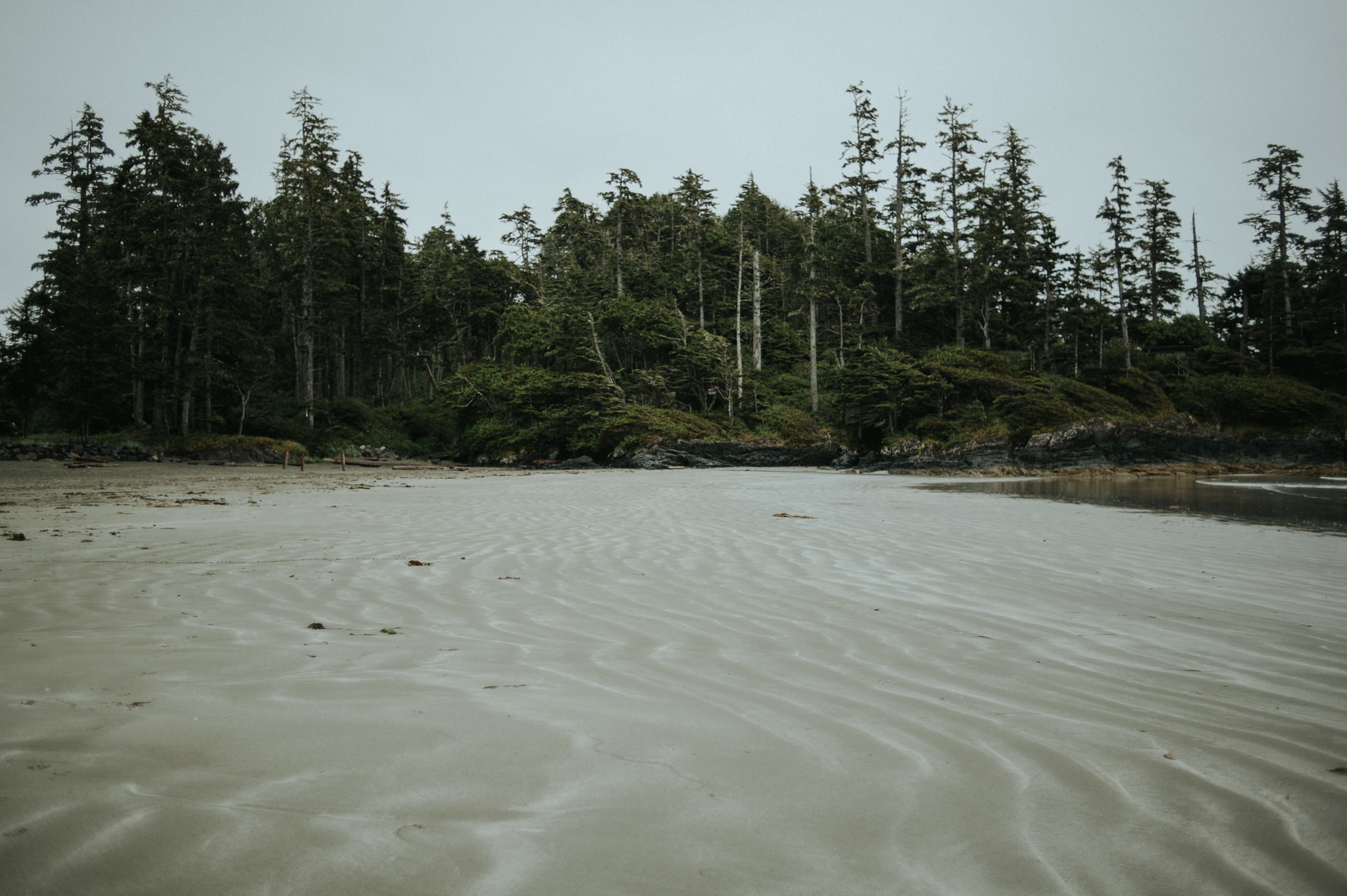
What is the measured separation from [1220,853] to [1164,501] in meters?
11.5

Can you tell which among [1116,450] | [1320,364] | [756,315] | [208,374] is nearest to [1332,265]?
[1320,364]

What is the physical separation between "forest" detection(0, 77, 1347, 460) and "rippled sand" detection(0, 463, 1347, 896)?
831 inches

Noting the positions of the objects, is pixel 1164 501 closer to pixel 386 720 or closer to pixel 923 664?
pixel 923 664

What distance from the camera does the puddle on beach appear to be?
8297 millimetres

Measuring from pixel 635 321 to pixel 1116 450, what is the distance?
21595mm

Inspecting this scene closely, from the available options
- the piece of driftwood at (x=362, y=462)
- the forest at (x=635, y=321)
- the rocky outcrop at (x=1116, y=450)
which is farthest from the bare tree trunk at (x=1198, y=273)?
the piece of driftwood at (x=362, y=462)

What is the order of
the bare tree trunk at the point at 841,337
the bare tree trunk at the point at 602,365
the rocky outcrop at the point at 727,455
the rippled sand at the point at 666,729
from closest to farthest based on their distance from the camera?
the rippled sand at the point at 666,729
the rocky outcrop at the point at 727,455
the bare tree trunk at the point at 602,365
the bare tree trunk at the point at 841,337

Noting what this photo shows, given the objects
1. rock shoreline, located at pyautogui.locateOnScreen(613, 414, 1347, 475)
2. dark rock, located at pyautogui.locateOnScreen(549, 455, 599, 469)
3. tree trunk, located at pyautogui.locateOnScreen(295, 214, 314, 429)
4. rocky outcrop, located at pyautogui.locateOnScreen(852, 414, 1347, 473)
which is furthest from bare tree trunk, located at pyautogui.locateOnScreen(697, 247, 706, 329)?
tree trunk, located at pyautogui.locateOnScreen(295, 214, 314, 429)

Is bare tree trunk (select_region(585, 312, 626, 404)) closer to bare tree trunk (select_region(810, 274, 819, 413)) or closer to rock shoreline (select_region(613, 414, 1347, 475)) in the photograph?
rock shoreline (select_region(613, 414, 1347, 475))

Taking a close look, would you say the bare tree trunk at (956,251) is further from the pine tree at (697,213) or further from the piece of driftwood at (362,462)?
the piece of driftwood at (362,462)

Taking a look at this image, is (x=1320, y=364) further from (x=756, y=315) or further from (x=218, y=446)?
(x=218, y=446)

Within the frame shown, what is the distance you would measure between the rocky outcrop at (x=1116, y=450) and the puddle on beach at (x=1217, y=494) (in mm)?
2990

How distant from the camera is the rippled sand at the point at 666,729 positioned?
4.01 ft

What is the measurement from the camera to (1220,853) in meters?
1.30
